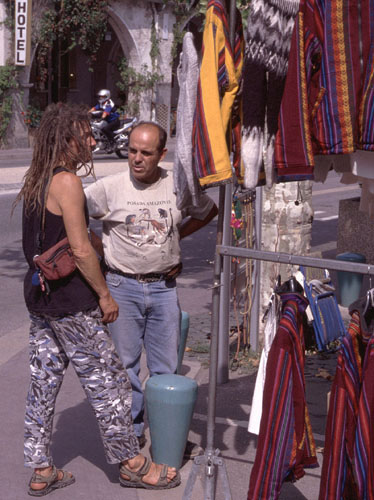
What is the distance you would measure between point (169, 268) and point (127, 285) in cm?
25

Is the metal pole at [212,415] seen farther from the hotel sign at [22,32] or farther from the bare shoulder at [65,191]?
the hotel sign at [22,32]

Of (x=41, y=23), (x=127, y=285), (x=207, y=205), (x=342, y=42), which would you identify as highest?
(x=41, y=23)

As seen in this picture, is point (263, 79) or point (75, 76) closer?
point (263, 79)

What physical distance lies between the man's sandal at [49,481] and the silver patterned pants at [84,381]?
83 mm

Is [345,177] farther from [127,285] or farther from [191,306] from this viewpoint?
[191,306]

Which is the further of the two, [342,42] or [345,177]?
[345,177]

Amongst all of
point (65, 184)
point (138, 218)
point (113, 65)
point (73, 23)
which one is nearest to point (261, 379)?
point (138, 218)

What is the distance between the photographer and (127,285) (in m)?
4.92

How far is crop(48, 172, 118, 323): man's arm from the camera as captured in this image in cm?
432

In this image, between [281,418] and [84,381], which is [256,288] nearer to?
[84,381]

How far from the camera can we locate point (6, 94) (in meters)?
26.5

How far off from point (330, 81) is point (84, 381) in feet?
6.50

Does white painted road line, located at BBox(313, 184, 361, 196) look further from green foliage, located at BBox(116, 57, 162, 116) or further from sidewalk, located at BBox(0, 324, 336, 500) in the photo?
green foliage, located at BBox(116, 57, 162, 116)

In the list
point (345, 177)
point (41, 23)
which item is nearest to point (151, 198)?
point (345, 177)
